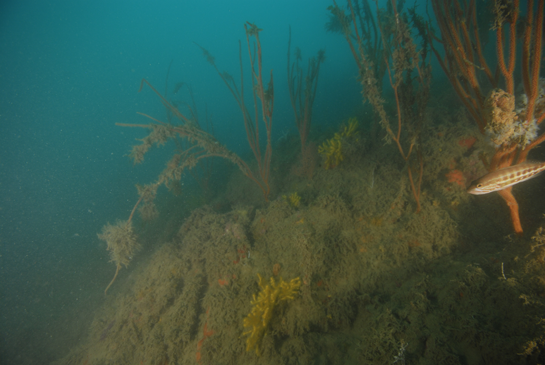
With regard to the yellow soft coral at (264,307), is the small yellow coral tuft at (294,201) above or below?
above

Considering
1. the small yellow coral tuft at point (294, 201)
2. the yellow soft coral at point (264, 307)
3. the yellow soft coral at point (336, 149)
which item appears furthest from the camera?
the yellow soft coral at point (336, 149)

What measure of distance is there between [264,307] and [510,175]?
3246 millimetres

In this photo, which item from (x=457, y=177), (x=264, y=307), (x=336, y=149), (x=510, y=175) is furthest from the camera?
(x=336, y=149)

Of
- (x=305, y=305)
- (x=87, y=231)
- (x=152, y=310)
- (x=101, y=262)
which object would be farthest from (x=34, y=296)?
(x=305, y=305)

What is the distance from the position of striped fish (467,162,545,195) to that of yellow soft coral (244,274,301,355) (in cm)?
254

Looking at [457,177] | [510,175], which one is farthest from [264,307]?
[457,177]

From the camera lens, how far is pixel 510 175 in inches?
80.0

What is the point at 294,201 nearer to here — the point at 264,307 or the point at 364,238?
the point at 364,238

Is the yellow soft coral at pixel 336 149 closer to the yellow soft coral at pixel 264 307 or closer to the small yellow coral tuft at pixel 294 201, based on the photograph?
the small yellow coral tuft at pixel 294 201

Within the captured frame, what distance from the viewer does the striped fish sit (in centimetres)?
201

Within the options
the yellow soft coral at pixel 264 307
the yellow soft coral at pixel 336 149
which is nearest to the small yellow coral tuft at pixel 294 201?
the yellow soft coral at pixel 336 149

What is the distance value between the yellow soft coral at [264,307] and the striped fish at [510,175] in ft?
8.32

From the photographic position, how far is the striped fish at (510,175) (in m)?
2.01

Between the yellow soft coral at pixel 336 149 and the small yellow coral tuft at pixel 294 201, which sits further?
the yellow soft coral at pixel 336 149
